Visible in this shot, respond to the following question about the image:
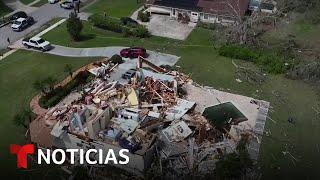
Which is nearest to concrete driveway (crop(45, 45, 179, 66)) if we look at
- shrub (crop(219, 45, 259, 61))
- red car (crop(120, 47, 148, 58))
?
red car (crop(120, 47, 148, 58))

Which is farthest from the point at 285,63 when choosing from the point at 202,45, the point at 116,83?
the point at 116,83

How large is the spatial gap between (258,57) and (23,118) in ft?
89.9

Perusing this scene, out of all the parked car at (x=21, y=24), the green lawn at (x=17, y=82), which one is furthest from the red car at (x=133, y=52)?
the parked car at (x=21, y=24)

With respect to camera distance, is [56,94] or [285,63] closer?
[56,94]

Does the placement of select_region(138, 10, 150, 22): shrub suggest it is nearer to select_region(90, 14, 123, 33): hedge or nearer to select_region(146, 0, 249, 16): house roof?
select_region(146, 0, 249, 16): house roof

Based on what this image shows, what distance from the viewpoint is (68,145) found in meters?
39.7

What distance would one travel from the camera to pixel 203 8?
62844 mm

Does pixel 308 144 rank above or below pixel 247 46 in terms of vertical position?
below

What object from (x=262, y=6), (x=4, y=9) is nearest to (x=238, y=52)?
(x=262, y=6)

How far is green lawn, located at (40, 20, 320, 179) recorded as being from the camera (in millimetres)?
39406

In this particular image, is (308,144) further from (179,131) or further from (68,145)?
(68,145)

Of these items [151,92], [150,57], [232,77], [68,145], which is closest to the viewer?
[68,145]

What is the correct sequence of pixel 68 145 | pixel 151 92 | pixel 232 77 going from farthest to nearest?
pixel 232 77
pixel 151 92
pixel 68 145

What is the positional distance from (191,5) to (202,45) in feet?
27.9
